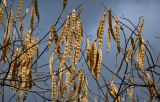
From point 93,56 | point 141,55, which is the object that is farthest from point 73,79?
point 141,55

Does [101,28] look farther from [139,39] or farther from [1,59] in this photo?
[1,59]

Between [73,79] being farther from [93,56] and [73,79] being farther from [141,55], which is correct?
[141,55]

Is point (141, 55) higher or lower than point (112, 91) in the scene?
higher

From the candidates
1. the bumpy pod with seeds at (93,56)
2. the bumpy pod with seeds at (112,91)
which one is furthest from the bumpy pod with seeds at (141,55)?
the bumpy pod with seeds at (93,56)

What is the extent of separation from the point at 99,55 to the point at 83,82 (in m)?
0.39

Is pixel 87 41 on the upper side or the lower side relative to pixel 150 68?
upper

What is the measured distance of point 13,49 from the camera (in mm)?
3125

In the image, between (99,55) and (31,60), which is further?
(31,60)

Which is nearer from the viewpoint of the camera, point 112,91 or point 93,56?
point 93,56

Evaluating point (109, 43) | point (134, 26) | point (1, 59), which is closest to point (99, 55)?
point (109, 43)

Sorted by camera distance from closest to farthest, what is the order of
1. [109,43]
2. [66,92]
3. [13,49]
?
[66,92] → [109,43] → [13,49]

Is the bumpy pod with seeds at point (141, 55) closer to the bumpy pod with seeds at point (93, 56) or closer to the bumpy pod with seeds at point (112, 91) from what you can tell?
the bumpy pod with seeds at point (112, 91)

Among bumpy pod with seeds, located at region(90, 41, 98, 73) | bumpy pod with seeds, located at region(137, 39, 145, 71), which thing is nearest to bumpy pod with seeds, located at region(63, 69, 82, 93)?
bumpy pod with seeds, located at region(90, 41, 98, 73)

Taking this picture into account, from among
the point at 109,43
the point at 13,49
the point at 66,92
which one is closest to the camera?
the point at 66,92
